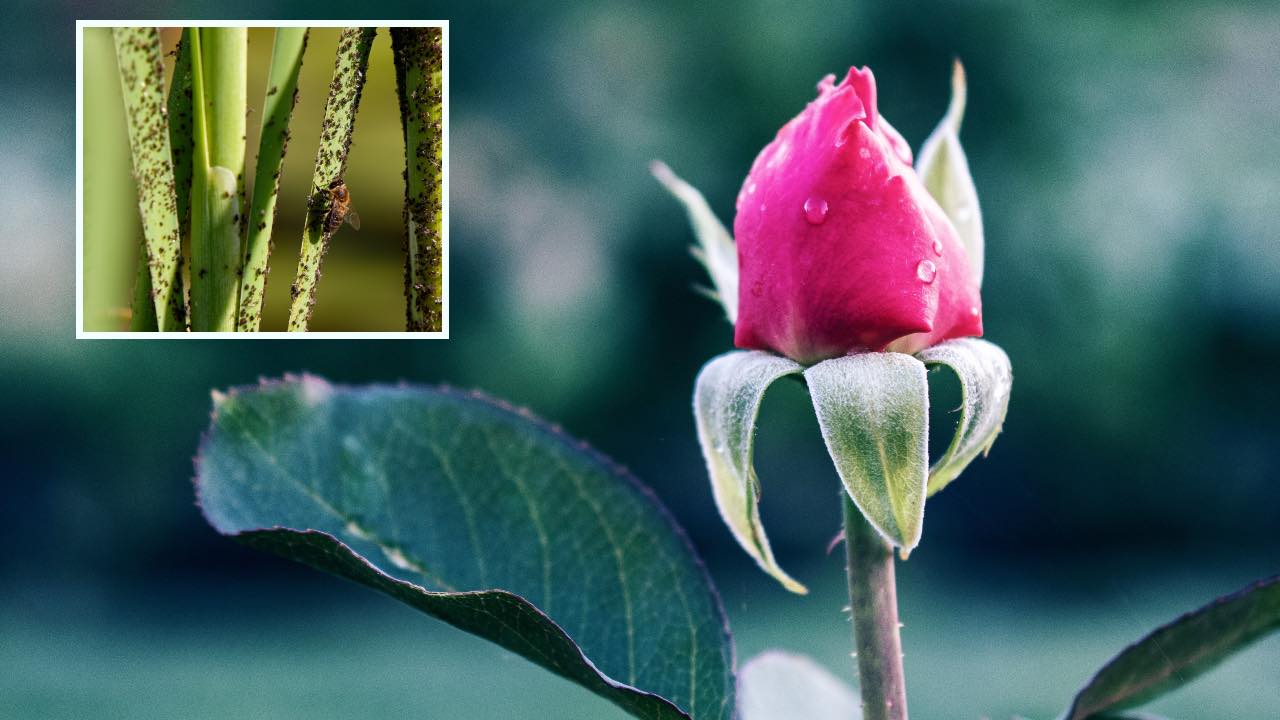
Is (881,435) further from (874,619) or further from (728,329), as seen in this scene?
(728,329)

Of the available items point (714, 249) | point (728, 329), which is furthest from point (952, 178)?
point (728, 329)

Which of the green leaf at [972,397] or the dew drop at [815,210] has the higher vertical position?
the dew drop at [815,210]

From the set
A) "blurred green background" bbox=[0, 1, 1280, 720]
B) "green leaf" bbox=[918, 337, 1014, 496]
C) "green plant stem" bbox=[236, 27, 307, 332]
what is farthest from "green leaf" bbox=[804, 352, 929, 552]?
"blurred green background" bbox=[0, 1, 1280, 720]

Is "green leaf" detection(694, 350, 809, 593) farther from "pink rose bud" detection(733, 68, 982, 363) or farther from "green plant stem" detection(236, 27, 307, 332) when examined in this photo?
"green plant stem" detection(236, 27, 307, 332)

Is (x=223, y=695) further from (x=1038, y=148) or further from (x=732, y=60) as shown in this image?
(x=1038, y=148)

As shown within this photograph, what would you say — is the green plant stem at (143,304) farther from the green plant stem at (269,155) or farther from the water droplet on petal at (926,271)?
the water droplet on petal at (926,271)

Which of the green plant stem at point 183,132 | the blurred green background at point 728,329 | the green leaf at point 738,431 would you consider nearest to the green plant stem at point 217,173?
the green plant stem at point 183,132
